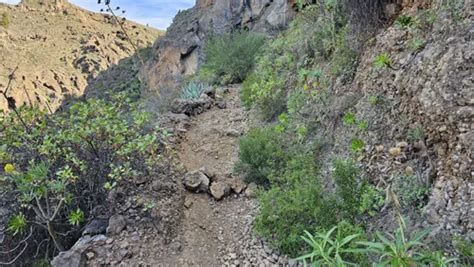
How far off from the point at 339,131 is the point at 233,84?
18.1 ft

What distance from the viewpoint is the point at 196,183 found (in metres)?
4.53

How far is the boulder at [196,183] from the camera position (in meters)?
4.52

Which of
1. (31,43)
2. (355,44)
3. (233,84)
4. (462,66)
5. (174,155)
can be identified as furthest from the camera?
(31,43)

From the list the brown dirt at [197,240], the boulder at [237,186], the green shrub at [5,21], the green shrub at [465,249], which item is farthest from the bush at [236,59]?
the green shrub at [5,21]

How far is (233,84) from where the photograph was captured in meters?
9.55

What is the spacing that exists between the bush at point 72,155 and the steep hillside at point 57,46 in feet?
86.1

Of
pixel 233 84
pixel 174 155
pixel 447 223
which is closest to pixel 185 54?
pixel 233 84

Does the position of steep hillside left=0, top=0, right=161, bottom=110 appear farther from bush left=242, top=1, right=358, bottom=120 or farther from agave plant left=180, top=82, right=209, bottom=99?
bush left=242, top=1, right=358, bottom=120

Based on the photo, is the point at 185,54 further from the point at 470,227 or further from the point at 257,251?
the point at 470,227

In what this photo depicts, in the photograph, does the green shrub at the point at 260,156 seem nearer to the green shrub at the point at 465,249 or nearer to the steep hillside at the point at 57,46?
the green shrub at the point at 465,249

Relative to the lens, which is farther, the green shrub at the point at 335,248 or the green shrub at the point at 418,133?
the green shrub at the point at 418,133

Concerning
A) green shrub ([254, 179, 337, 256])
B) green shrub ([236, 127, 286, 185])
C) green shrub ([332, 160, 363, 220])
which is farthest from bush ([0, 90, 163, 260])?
green shrub ([332, 160, 363, 220])

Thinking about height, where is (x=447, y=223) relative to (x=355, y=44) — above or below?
below

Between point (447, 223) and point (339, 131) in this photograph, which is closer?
point (447, 223)
